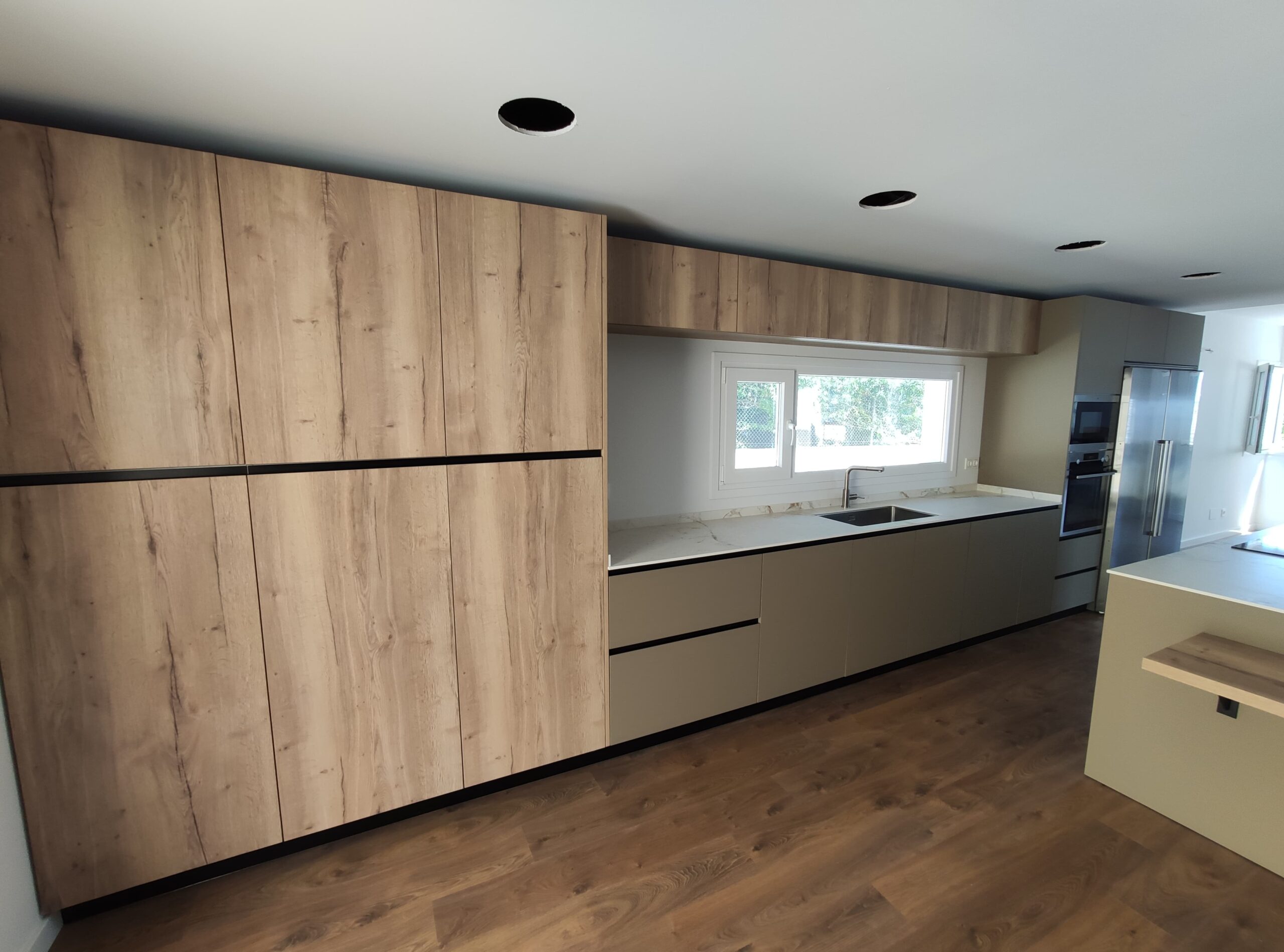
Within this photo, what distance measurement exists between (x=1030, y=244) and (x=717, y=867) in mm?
2961

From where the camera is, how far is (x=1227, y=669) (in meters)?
1.83

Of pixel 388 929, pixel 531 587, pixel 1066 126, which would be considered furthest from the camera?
pixel 531 587

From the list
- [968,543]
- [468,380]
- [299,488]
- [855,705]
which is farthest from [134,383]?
[968,543]

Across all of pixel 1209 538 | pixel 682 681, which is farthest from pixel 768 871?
pixel 1209 538

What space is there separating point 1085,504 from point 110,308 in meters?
5.17

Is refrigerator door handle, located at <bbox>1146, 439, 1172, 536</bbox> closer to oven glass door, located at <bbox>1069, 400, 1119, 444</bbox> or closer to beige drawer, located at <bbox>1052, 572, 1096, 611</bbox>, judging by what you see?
oven glass door, located at <bbox>1069, 400, 1119, 444</bbox>

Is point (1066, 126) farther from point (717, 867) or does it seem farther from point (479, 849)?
point (479, 849)

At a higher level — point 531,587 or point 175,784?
point 531,587

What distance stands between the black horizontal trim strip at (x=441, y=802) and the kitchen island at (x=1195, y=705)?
108 cm

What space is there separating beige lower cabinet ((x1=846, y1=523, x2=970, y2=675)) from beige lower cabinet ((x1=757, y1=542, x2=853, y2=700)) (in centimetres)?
8

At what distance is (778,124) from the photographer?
1.53 m

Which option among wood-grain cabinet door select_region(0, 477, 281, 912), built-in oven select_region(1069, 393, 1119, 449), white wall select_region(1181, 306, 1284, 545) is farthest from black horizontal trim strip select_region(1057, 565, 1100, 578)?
wood-grain cabinet door select_region(0, 477, 281, 912)

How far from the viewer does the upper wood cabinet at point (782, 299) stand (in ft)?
8.84

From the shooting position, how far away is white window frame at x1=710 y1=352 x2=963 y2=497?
318 cm
